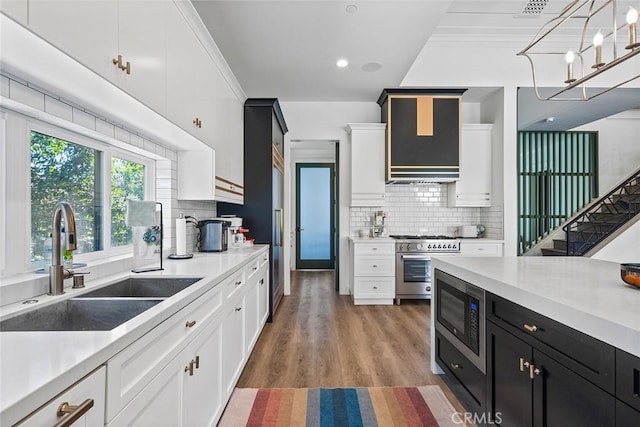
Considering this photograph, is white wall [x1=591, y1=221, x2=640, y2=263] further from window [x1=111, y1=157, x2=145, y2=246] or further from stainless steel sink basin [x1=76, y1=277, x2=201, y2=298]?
window [x1=111, y1=157, x2=145, y2=246]

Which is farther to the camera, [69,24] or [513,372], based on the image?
[513,372]

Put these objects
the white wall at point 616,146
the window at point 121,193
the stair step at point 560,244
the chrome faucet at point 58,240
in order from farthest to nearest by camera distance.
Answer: the white wall at point 616,146 → the stair step at point 560,244 → the window at point 121,193 → the chrome faucet at point 58,240

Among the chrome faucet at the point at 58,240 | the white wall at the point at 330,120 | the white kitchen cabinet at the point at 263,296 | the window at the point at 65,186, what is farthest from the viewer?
the white wall at the point at 330,120

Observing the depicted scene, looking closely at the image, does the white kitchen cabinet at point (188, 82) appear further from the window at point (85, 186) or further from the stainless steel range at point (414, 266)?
the stainless steel range at point (414, 266)

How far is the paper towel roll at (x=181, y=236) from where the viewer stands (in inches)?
96.1

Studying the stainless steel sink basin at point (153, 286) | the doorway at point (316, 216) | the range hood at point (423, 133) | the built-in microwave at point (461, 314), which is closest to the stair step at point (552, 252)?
the range hood at point (423, 133)

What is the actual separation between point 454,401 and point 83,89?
2.62 meters

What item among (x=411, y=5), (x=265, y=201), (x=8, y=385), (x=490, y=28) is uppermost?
(x=490, y=28)

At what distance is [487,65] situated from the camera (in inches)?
171

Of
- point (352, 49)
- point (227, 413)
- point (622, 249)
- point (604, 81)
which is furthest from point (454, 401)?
point (604, 81)

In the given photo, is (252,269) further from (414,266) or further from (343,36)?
(414,266)

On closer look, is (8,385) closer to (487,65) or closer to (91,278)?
(91,278)

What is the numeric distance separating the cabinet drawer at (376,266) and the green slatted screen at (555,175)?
2785 millimetres

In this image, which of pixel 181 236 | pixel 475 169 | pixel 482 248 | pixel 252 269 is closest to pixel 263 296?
pixel 252 269
